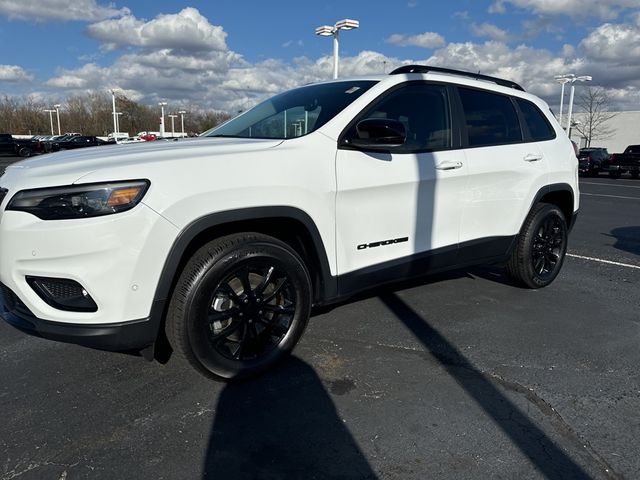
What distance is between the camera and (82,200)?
2373 mm

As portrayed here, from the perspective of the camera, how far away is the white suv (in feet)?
7.91

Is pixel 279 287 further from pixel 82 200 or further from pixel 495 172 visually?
pixel 495 172

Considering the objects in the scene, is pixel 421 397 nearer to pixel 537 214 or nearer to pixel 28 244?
pixel 28 244

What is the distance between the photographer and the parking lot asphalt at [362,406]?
2289 mm

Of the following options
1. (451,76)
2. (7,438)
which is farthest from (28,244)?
(451,76)

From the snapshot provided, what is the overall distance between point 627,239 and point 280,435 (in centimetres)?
735

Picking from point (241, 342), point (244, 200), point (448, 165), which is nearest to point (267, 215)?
point (244, 200)

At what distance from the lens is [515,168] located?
14.1 feet

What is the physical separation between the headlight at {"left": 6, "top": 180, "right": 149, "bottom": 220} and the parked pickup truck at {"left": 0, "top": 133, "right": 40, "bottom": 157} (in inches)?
1513

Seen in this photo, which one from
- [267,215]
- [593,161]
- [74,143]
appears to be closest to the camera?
[267,215]

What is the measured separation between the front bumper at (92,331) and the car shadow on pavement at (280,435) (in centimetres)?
58

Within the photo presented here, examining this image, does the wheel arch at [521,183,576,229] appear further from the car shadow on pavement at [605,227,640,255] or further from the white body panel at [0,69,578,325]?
the car shadow on pavement at [605,227,640,255]

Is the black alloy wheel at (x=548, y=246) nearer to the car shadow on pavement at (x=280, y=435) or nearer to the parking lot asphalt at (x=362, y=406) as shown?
the parking lot asphalt at (x=362, y=406)

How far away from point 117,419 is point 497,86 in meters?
3.91
